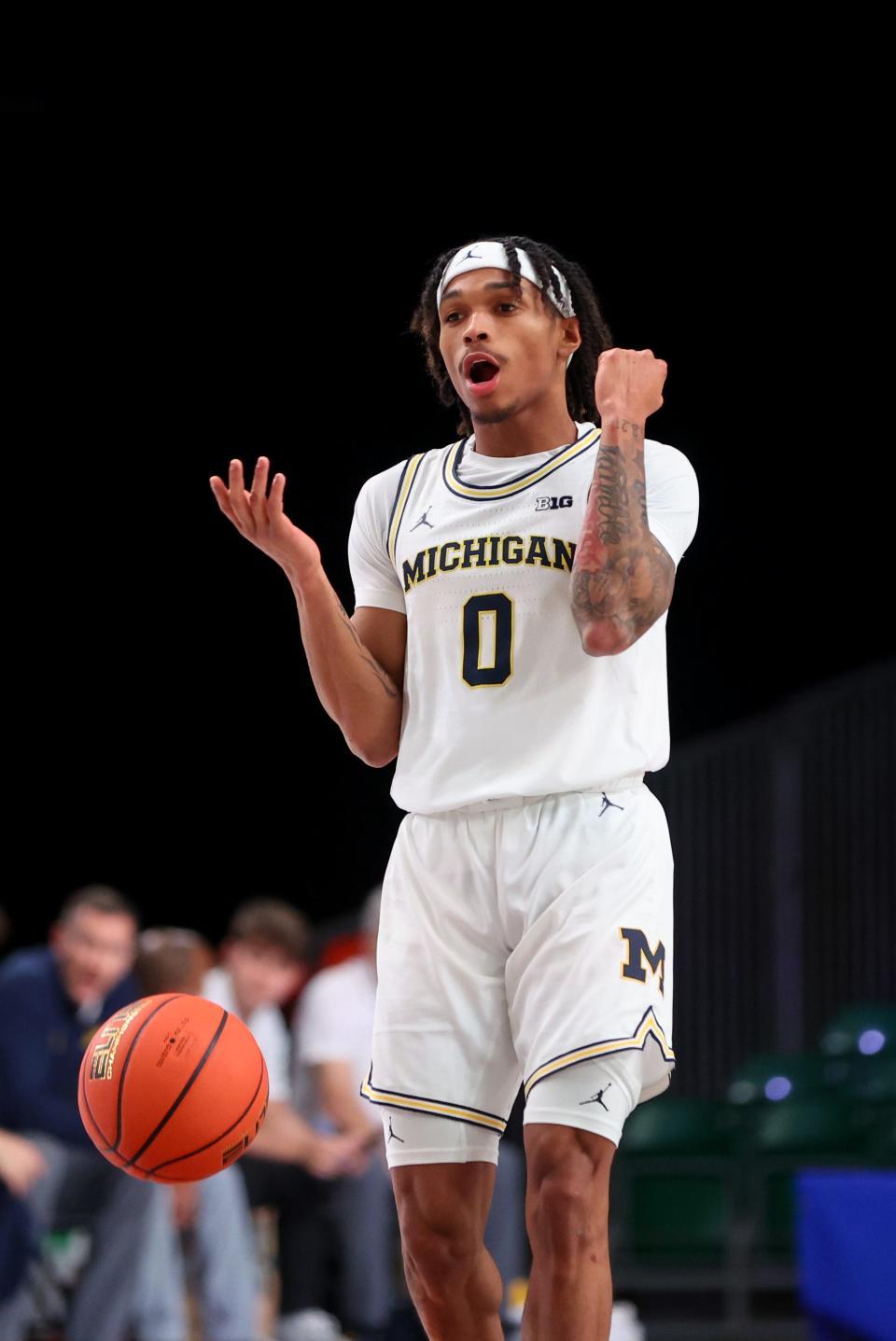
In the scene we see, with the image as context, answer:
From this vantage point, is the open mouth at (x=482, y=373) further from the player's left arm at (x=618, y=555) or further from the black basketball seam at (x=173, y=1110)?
the black basketball seam at (x=173, y=1110)

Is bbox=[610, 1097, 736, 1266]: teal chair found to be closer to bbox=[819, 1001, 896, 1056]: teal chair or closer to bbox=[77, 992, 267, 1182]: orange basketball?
bbox=[819, 1001, 896, 1056]: teal chair

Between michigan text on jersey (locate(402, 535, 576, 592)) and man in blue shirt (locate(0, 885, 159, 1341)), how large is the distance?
3.54 meters

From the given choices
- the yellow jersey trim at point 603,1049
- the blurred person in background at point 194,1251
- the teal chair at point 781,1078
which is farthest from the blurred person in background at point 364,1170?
the yellow jersey trim at point 603,1049

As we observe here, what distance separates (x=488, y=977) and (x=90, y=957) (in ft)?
12.2


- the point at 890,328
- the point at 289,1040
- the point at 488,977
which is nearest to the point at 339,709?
the point at 488,977

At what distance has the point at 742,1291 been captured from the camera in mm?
7934

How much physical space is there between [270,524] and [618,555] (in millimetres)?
667

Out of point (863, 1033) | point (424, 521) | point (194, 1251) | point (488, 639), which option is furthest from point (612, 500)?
point (863, 1033)

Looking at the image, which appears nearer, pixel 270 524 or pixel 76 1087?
pixel 270 524

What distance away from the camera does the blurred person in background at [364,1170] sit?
697 cm

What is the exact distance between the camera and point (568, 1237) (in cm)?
290

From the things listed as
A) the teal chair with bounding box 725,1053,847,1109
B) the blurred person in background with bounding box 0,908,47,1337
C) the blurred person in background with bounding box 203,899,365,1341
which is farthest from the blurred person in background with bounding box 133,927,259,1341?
the teal chair with bounding box 725,1053,847,1109

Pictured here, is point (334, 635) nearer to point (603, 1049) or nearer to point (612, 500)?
point (612, 500)

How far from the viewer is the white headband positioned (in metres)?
3.42
